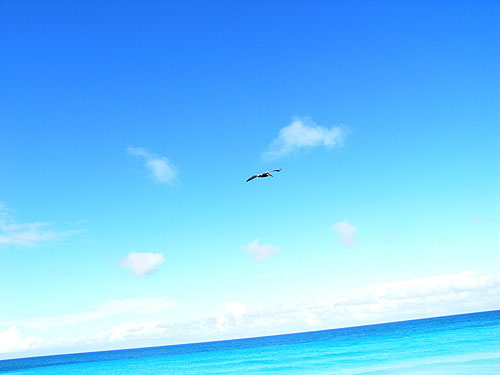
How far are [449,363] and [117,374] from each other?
4624cm

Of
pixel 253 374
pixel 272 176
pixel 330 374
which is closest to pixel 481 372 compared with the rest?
pixel 330 374

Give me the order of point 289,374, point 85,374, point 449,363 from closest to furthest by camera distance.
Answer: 1. point 449,363
2. point 289,374
3. point 85,374

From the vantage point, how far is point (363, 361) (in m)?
40.9

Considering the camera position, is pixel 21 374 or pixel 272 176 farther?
pixel 21 374

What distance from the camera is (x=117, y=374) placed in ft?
193

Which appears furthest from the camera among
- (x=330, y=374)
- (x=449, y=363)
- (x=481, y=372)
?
(x=330, y=374)

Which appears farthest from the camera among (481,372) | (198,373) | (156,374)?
(156,374)

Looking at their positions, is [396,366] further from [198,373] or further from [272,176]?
[272,176]

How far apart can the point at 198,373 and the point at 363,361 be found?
62.4 feet

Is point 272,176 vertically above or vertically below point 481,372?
above

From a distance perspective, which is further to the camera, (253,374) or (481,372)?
(253,374)

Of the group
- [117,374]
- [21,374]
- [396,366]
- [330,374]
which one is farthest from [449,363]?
[21,374]

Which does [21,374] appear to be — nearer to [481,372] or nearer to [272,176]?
[481,372]

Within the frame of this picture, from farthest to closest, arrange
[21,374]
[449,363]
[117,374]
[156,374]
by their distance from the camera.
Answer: [21,374] → [117,374] → [156,374] → [449,363]
